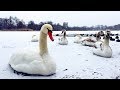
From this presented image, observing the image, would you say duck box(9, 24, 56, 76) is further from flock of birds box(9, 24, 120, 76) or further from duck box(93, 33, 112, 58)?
duck box(93, 33, 112, 58)

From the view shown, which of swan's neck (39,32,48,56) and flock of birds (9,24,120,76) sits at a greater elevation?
swan's neck (39,32,48,56)

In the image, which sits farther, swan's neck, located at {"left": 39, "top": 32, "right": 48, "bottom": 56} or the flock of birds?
swan's neck, located at {"left": 39, "top": 32, "right": 48, "bottom": 56}

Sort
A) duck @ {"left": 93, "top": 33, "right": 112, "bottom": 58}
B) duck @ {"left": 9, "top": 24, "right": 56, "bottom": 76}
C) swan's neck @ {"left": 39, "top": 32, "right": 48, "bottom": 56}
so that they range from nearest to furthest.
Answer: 1. duck @ {"left": 9, "top": 24, "right": 56, "bottom": 76}
2. swan's neck @ {"left": 39, "top": 32, "right": 48, "bottom": 56}
3. duck @ {"left": 93, "top": 33, "right": 112, "bottom": 58}

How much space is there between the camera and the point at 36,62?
427 centimetres

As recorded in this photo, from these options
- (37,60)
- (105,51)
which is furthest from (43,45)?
(105,51)

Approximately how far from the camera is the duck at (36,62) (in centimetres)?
427

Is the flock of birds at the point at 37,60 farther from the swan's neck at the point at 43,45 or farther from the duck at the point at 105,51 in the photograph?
the duck at the point at 105,51

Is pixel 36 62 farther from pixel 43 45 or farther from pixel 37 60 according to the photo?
pixel 43 45

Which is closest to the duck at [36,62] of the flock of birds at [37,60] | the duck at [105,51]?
the flock of birds at [37,60]

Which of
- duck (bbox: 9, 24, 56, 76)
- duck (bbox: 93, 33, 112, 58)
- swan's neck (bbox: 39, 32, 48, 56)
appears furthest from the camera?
duck (bbox: 93, 33, 112, 58)

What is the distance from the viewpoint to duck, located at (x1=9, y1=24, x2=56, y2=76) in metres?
4.27

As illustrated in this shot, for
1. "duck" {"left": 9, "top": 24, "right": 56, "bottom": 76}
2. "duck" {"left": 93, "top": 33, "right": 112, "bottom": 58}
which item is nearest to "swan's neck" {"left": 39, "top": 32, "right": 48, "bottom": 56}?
"duck" {"left": 9, "top": 24, "right": 56, "bottom": 76}
